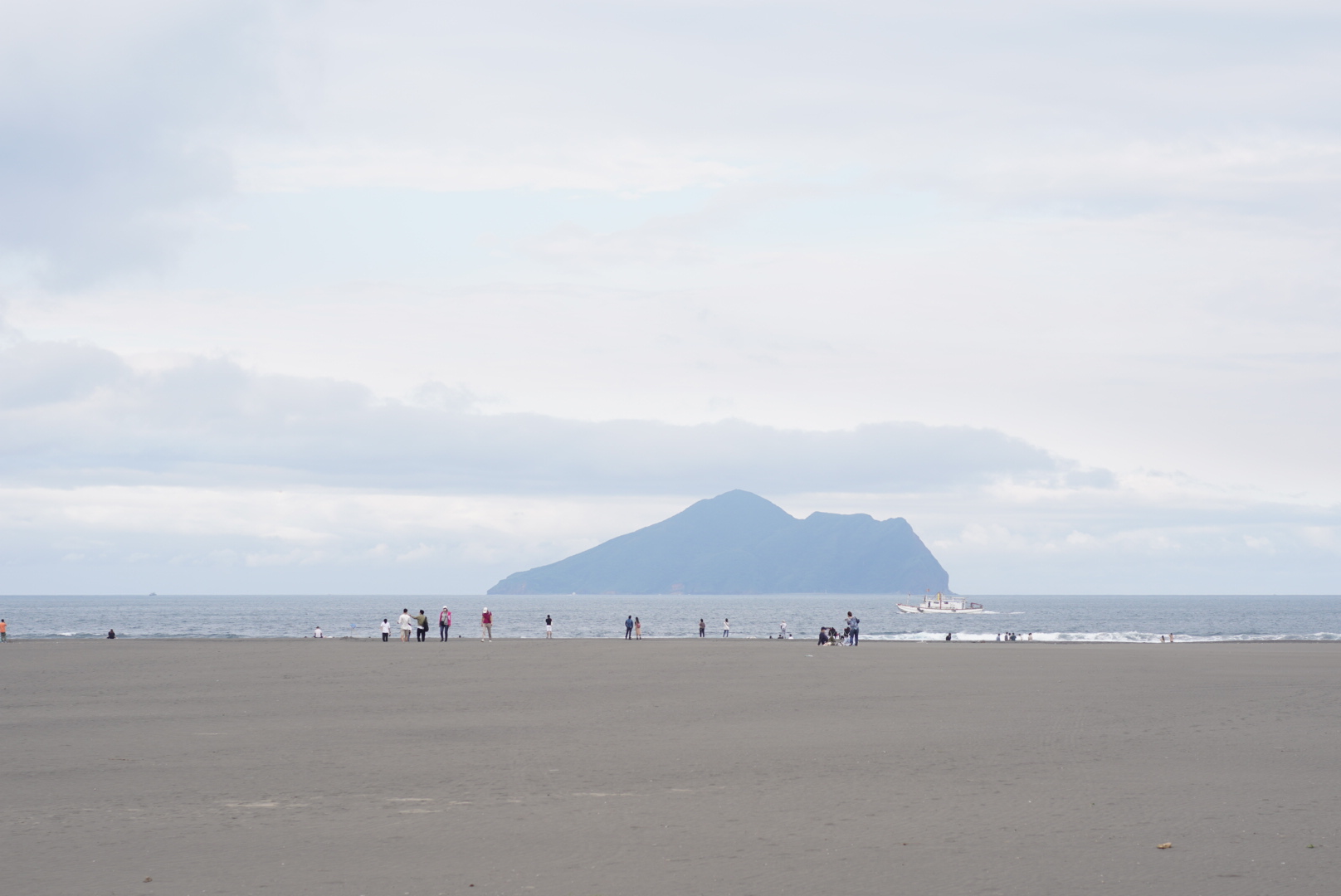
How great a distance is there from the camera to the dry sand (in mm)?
10086

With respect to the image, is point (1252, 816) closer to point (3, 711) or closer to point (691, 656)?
point (3, 711)

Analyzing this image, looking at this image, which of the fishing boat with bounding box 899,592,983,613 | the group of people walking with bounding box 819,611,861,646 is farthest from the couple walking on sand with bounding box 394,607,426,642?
the fishing boat with bounding box 899,592,983,613

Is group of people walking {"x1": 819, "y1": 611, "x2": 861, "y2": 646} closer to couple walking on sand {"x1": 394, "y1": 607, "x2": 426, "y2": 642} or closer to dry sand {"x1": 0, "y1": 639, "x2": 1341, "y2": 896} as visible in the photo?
couple walking on sand {"x1": 394, "y1": 607, "x2": 426, "y2": 642}

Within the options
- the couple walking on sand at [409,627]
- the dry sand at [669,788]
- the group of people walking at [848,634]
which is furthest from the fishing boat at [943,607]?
the dry sand at [669,788]

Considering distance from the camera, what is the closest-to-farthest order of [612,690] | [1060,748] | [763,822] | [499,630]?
[763,822]
[1060,748]
[612,690]
[499,630]

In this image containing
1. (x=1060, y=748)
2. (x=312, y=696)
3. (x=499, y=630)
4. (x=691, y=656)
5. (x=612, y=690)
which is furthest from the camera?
(x=499, y=630)

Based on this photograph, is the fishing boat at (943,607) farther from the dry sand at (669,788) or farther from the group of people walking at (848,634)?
the dry sand at (669,788)

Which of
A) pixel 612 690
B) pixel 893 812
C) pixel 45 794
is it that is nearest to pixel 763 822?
pixel 893 812

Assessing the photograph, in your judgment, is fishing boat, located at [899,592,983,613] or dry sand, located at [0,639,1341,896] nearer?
dry sand, located at [0,639,1341,896]

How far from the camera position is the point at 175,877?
387 inches

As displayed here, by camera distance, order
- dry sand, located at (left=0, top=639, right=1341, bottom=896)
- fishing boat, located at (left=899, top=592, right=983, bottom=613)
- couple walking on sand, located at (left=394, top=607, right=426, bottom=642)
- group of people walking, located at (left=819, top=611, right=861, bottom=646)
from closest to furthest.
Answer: dry sand, located at (left=0, top=639, right=1341, bottom=896) → group of people walking, located at (left=819, top=611, right=861, bottom=646) → couple walking on sand, located at (left=394, top=607, right=426, bottom=642) → fishing boat, located at (left=899, top=592, right=983, bottom=613)

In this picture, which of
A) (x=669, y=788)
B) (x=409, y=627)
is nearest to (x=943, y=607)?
(x=409, y=627)

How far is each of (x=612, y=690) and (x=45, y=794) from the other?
54.2 ft

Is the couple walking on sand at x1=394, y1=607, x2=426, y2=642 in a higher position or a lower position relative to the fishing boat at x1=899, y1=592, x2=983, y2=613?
higher
